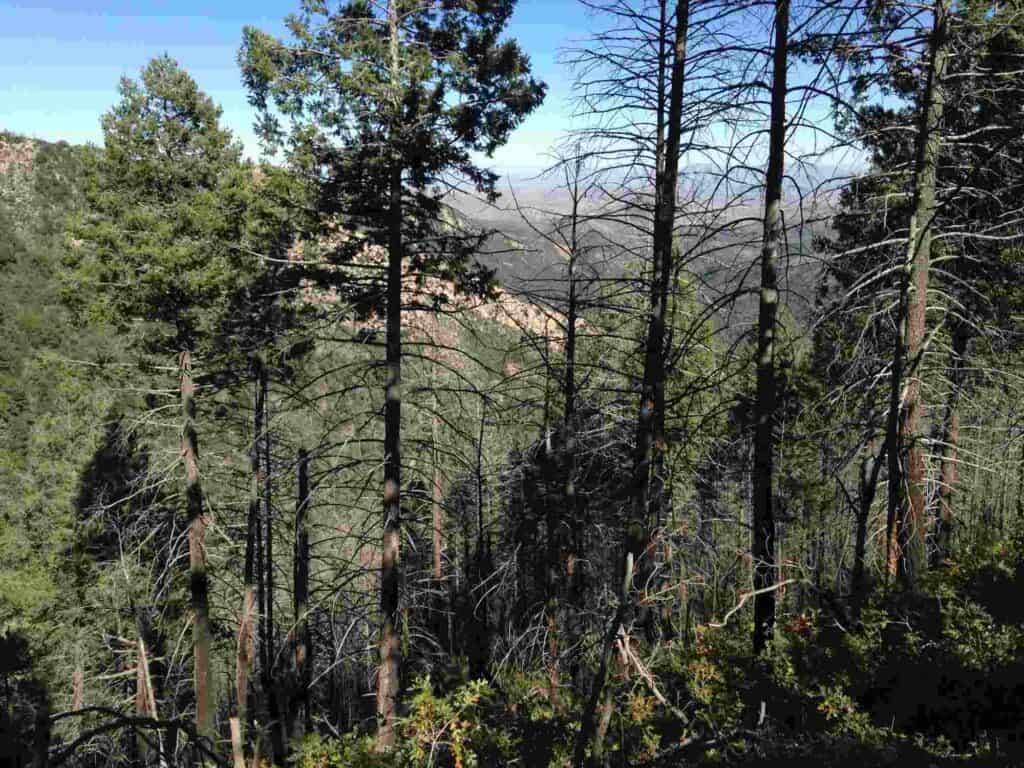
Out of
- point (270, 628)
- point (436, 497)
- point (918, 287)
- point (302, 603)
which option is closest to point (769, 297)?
point (918, 287)

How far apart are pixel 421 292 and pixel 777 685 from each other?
652 centimetres

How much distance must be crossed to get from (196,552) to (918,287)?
12288 mm

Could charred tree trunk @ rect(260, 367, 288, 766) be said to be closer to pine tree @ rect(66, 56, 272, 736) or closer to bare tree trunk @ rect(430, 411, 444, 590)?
pine tree @ rect(66, 56, 272, 736)

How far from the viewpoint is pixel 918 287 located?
24.3ft

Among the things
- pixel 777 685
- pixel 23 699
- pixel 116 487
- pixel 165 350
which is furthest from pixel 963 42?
pixel 23 699

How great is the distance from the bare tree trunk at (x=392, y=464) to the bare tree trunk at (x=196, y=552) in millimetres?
4683

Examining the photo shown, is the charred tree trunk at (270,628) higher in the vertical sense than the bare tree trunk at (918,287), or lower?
lower

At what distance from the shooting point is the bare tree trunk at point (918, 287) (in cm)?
695

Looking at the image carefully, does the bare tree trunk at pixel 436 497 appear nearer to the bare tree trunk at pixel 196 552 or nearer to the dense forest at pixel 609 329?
the dense forest at pixel 609 329

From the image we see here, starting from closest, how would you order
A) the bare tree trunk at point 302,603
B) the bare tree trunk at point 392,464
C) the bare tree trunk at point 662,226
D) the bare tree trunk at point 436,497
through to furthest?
the bare tree trunk at point 662,226 → the bare tree trunk at point 392,464 → the bare tree trunk at point 436,497 → the bare tree trunk at point 302,603

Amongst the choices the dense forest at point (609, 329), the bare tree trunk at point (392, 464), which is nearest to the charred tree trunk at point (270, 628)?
the dense forest at point (609, 329)

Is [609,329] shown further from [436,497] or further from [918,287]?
[436,497]

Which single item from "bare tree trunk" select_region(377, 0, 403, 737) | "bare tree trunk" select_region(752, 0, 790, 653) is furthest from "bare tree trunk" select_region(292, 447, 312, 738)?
"bare tree trunk" select_region(752, 0, 790, 653)

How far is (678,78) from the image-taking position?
7.37 metres
